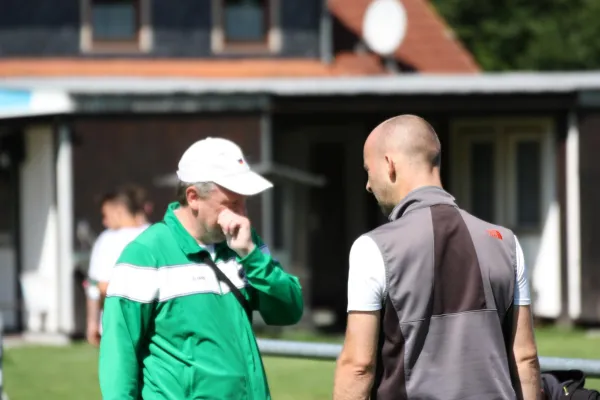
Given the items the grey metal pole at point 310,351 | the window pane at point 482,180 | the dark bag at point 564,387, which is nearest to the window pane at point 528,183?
the window pane at point 482,180

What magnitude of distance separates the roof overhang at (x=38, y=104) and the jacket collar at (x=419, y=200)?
13.4 metres

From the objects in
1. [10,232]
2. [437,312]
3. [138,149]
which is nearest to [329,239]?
[138,149]

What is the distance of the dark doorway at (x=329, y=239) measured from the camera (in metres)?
21.6

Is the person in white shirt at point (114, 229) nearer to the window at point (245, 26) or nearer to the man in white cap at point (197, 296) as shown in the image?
the man in white cap at point (197, 296)

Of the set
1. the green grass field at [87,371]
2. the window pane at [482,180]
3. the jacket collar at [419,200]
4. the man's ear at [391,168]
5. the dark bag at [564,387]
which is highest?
the man's ear at [391,168]

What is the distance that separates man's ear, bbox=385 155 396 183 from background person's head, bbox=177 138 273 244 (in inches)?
30.1

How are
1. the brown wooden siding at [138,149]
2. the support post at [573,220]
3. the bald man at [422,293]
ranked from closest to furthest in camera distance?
the bald man at [422,293] → the brown wooden siding at [138,149] → the support post at [573,220]

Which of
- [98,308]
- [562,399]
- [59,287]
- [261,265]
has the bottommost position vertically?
[59,287]

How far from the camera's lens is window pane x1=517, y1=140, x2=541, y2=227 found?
19.5m

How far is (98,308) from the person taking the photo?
1052cm

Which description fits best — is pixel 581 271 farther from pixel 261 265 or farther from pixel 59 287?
pixel 261 265

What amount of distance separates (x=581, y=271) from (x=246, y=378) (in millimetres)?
13967

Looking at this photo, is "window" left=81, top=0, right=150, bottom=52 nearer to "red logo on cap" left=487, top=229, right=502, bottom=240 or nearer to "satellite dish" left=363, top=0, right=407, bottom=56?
"satellite dish" left=363, top=0, right=407, bottom=56

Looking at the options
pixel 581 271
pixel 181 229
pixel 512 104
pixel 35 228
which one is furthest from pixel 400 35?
pixel 181 229
